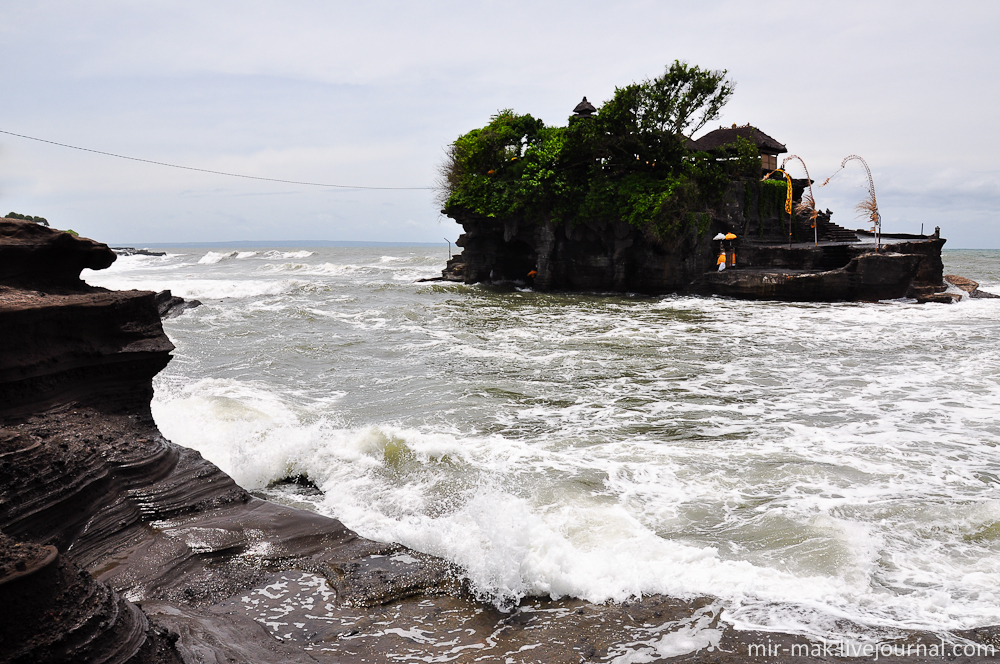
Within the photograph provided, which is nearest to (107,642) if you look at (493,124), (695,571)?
(695,571)

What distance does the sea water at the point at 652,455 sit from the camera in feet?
12.2

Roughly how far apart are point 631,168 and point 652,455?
67.7 feet

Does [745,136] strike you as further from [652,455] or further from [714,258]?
[652,455]

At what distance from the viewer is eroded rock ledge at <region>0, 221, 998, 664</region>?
238 centimetres

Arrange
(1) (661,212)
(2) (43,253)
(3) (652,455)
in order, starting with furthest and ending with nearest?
1. (1) (661,212)
2. (3) (652,455)
3. (2) (43,253)

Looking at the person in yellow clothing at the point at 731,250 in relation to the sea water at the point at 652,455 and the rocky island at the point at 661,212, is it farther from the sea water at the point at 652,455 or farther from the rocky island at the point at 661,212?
the sea water at the point at 652,455

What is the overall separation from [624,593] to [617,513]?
3.67ft

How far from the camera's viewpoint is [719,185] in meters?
23.7

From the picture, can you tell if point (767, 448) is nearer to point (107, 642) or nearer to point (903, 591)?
point (903, 591)

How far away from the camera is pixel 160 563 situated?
12.0ft

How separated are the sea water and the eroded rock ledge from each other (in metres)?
0.28

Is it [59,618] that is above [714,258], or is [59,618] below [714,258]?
below

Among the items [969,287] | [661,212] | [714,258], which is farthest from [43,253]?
[969,287]

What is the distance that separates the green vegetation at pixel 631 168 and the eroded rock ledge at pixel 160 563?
2010 centimetres
